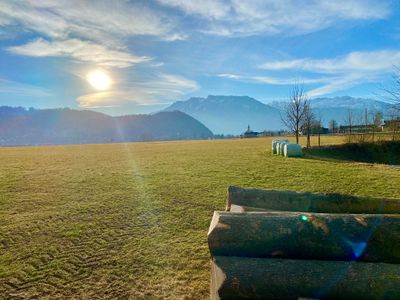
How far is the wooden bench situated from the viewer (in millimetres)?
3717

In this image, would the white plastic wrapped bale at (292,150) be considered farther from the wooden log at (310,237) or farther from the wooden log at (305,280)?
the wooden log at (305,280)

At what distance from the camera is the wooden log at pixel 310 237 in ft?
13.1

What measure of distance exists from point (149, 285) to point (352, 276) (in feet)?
11.1

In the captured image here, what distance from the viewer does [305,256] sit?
4078mm

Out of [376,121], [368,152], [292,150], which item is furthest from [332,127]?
[292,150]

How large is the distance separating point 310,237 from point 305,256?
280 mm

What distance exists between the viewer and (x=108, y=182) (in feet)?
50.0

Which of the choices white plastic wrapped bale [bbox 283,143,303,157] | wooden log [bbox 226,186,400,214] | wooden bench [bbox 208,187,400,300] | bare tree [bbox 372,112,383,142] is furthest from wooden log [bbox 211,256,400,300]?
bare tree [bbox 372,112,383,142]

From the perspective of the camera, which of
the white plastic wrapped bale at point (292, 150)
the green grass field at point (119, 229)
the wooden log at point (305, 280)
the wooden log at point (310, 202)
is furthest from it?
the white plastic wrapped bale at point (292, 150)

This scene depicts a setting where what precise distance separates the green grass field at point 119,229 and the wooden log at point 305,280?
134cm

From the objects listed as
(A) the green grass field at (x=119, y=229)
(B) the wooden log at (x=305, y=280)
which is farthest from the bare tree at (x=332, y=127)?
(B) the wooden log at (x=305, y=280)

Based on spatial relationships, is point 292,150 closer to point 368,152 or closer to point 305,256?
point 368,152

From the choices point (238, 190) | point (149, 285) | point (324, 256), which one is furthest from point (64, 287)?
point (324, 256)

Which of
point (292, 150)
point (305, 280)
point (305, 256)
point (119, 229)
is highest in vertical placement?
point (292, 150)
